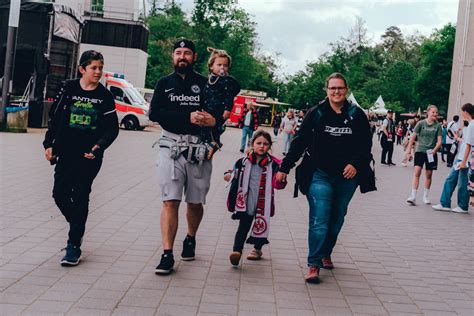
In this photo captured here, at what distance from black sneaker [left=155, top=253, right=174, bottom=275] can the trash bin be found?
58.1 feet

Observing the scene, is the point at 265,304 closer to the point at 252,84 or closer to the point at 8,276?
the point at 8,276

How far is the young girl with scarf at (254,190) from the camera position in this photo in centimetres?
626

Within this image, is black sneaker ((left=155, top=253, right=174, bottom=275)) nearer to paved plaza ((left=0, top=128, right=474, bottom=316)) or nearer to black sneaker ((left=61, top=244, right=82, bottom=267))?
paved plaza ((left=0, top=128, right=474, bottom=316))

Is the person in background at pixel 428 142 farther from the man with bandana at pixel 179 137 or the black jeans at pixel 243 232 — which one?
the man with bandana at pixel 179 137

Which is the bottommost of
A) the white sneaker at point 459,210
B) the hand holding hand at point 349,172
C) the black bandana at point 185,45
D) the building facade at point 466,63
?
the white sneaker at point 459,210

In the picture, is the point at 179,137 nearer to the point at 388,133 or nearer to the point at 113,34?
the point at 388,133

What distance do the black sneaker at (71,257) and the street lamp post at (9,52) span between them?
16.8 m

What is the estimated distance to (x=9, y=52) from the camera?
70.5 feet

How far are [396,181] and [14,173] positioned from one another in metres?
9.23

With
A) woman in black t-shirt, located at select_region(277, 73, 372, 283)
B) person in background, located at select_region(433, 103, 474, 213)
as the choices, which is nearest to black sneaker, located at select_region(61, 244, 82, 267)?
woman in black t-shirt, located at select_region(277, 73, 372, 283)

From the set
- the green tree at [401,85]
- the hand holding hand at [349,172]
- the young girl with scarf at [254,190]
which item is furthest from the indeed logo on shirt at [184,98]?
the green tree at [401,85]

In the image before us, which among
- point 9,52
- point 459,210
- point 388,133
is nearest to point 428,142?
point 459,210

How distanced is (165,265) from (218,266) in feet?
2.15

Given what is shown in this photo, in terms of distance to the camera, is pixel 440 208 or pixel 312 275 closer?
pixel 312 275
